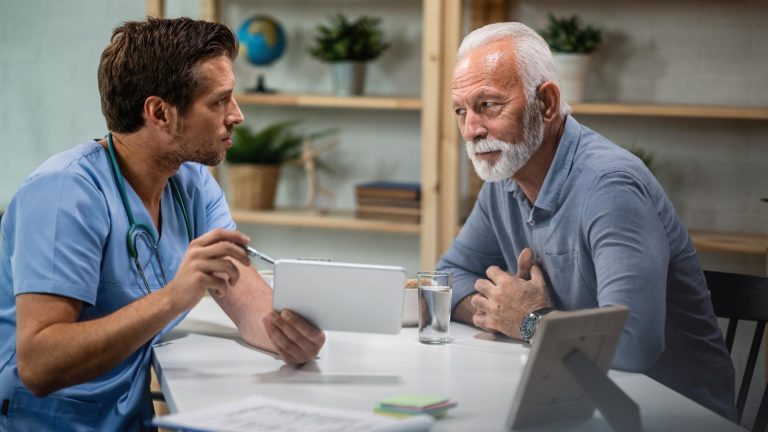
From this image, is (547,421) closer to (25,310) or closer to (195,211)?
(25,310)

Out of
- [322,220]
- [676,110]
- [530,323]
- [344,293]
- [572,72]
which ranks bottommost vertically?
[322,220]

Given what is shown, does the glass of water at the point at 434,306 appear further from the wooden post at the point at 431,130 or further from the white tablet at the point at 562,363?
the wooden post at the point at 431,130

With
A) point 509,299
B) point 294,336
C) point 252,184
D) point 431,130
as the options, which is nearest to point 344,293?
point 294,336

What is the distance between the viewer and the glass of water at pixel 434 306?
1.75 metres

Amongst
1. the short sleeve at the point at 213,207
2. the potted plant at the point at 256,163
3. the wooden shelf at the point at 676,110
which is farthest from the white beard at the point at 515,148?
the potted plant at the point at 256,163

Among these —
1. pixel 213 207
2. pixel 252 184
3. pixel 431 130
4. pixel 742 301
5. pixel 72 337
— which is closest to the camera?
pixel 72 337

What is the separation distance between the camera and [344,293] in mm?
1554

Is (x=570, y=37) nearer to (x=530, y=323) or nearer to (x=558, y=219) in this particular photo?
(x=558, y=219)

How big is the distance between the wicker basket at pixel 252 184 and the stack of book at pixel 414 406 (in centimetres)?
242

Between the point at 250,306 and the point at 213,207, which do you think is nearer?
the point at 250,306

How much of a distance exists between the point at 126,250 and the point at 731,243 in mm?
2093

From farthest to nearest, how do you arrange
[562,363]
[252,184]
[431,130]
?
[252,184] < [431,130] < [562,363]

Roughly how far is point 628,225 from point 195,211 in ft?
2.89

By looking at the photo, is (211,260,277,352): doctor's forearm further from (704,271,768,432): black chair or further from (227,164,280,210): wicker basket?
(227,164,280,210): wicker basket
